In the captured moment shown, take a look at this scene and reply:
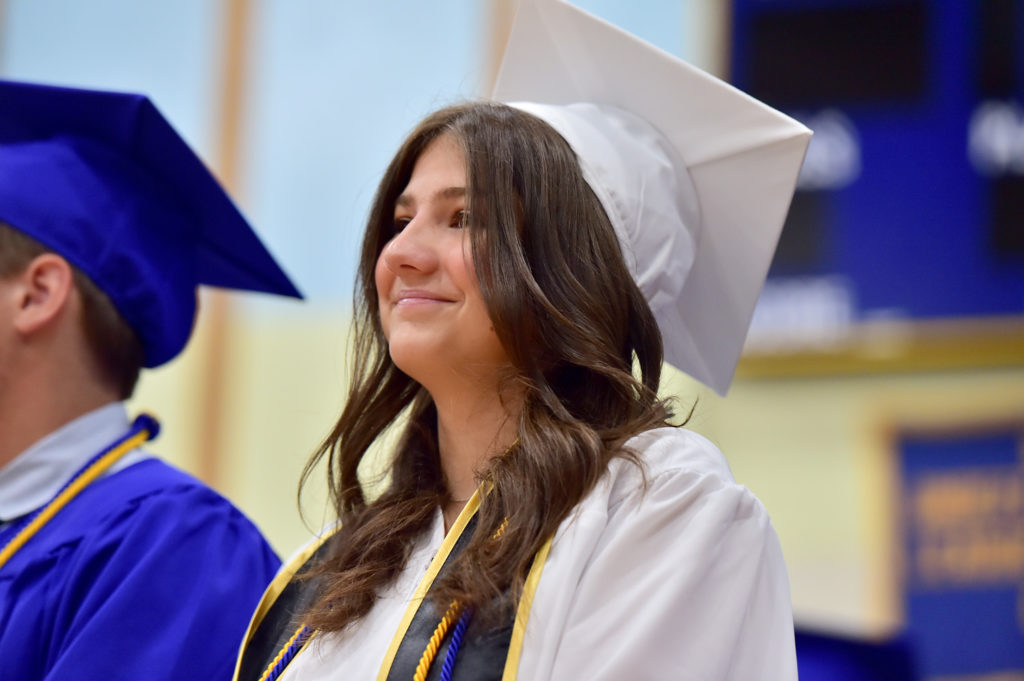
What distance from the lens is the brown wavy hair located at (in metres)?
1.28

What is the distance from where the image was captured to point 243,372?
429 centimetres

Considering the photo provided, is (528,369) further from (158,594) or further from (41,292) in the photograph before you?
(41,292)

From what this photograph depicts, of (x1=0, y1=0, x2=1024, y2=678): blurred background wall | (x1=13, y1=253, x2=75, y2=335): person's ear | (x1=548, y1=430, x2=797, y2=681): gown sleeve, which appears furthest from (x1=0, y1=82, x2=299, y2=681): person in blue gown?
(x1=0, y1=0, x2=1024, y2=678): blurred background wall

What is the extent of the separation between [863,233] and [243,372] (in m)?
2.16

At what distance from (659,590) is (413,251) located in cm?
51

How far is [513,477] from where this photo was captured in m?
1.32

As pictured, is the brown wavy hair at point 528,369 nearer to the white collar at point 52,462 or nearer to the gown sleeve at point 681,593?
the gown sleeve at point 681,593

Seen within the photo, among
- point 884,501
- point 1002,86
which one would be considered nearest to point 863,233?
point 1002,86

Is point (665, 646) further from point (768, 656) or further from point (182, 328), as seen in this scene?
point (182, 328)

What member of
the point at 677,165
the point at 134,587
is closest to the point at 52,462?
the point at 134,587

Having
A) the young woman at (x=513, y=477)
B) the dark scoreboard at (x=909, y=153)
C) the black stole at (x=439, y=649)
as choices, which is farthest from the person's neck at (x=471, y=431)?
the dark scoreboard at (x=909, y=153)

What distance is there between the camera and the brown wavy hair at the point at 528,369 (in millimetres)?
1281

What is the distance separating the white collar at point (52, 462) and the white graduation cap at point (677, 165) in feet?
2.72

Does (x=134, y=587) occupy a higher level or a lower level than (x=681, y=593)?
lower
